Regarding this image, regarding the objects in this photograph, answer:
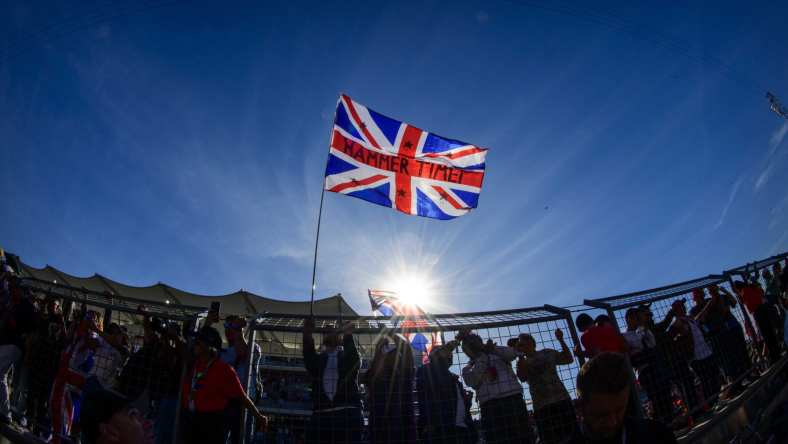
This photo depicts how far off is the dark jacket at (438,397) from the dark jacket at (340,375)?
2.56 ft

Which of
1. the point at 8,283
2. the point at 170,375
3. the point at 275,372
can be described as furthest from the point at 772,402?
the point at 275,372

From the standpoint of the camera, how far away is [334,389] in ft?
16.3

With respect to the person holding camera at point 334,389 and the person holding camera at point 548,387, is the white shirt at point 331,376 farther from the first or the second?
the person holding camera at point 548,387

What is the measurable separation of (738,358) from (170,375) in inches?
328

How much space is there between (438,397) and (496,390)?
2.34ft

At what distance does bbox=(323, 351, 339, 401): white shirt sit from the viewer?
194 inches

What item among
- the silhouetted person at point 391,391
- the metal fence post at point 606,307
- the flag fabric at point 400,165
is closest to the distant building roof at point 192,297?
the flag fabric at point 400,165

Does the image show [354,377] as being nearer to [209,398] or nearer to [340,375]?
[340,375]

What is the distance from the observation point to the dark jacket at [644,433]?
233 cm

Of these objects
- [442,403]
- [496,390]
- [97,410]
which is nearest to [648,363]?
[496,390]

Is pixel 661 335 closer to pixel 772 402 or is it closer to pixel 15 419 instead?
pixel 772 402

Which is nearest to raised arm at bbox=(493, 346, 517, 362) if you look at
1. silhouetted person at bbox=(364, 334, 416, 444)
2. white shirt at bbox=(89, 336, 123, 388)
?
silhouetted person at bbox=(364, 334, 416, 444)

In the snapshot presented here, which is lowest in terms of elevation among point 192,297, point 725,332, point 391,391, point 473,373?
point 391,391

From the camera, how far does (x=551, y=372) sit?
5.24m
